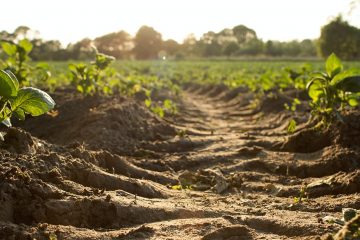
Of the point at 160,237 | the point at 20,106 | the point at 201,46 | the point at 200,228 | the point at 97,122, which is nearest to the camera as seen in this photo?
the point at 160,237

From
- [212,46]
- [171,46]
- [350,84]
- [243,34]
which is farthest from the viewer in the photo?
[171,46]

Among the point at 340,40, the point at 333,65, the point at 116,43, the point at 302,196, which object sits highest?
the point at 116,43

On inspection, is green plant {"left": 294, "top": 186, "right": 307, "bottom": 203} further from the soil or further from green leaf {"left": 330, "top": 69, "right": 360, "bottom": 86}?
green leaf {"left": 330, "top": 69, "right": 360, "bottom": 86}

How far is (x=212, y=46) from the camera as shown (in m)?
68.9

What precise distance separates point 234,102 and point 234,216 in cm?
1047

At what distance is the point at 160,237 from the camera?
98.2 inches

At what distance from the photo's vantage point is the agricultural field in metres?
2.53

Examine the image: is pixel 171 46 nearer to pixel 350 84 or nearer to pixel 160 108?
pixel 160 108

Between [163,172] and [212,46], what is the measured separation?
65740 mm

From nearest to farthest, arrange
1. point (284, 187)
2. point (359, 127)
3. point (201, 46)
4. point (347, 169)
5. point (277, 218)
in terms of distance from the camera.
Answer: point (277, 218) < point (284, 187) < point (347, 169) < point (359, 127) < point (201, 46)

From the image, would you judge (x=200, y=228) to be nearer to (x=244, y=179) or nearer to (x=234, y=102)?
(x=244, y=179)

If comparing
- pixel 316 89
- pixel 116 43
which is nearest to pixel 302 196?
pixel 316 89

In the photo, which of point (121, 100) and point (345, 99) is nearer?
point (345, 99)

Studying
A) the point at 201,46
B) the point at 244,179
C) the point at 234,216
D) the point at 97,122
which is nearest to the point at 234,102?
the point at 97,122
